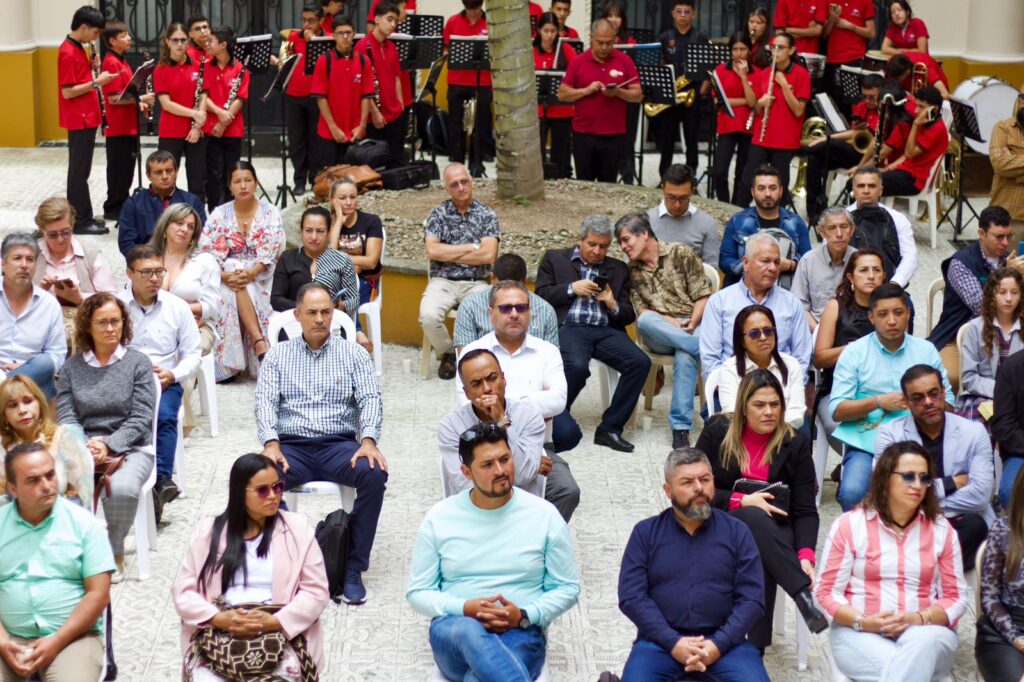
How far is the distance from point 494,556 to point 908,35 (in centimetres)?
1058

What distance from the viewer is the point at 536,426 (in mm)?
6711

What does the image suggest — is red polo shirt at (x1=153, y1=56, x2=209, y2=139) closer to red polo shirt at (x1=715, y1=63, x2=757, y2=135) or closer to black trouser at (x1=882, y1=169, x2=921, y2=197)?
red polo shirt at (x1=715, y1=63, x2=757, y2=135)

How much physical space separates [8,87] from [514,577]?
12.4 metres

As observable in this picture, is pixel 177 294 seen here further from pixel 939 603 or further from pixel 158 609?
pixel 939 603

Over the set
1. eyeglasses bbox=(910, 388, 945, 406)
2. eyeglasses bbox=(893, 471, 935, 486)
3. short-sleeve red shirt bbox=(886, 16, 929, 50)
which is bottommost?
eyeglasses bbox=(893, 471, 935, 486)

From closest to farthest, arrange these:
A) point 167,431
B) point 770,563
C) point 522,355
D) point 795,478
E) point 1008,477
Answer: point 770,563, point 795,478, point 1008,477, point 522,355, point 167,431

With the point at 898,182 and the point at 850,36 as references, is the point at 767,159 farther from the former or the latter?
the point at 850,36

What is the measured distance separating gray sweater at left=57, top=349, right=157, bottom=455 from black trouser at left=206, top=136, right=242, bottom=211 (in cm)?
594

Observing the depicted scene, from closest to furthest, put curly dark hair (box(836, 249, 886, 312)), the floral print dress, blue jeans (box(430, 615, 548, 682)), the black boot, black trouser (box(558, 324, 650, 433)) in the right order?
blue jeans (box(430, 615, 548, 682))
the black boot
curly dark hair (box(836, 249, 886, 312))
black trouser (box(558, 324, 650, 433))
the floral print dress

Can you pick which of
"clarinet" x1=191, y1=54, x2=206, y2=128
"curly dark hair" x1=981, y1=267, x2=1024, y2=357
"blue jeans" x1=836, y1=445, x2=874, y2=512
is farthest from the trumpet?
"blue jeans" x1=836, y1=445, x2=874, y2=512

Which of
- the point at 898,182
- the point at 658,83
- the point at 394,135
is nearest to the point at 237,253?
the point at 394,135

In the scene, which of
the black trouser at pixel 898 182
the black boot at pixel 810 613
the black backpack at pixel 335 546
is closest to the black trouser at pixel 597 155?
the black trouser at pixel 898 182

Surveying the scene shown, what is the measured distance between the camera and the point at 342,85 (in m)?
13.5

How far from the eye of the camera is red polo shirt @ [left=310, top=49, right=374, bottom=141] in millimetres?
13477
